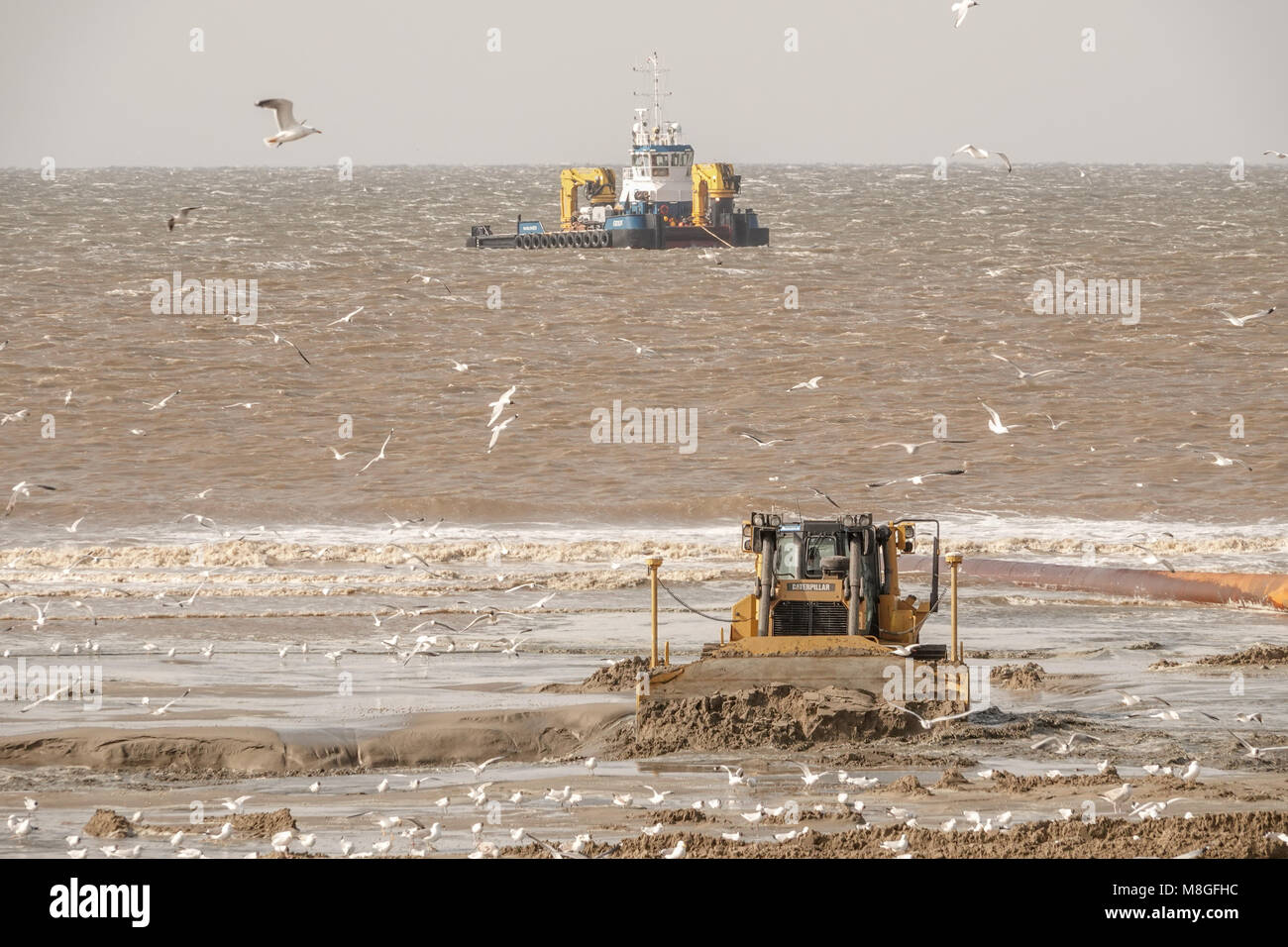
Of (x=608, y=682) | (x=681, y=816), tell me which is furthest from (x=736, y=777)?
(x=608, y=682)

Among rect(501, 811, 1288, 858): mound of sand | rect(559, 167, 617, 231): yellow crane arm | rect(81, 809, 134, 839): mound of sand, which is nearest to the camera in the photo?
rect(501, 811, 1288, 858): mound of sand

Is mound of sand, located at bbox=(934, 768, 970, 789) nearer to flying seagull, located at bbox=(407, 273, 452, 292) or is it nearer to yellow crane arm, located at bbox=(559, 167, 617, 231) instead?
flying seagull, located at bbox=(407, 273, 452, 292)

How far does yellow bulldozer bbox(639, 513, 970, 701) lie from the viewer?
42.4ft

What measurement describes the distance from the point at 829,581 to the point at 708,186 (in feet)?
214

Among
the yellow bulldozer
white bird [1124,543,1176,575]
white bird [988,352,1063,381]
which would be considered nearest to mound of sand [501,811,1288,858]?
the yellow bulldozer

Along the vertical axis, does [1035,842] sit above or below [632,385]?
below

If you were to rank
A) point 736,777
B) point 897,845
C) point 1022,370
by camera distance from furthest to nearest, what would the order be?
point 1022,370, point 736,777, point 897,845

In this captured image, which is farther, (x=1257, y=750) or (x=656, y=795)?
(x=1257, y=750)

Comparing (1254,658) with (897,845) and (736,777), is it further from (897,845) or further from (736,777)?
(897,845)

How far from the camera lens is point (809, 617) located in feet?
45.1
